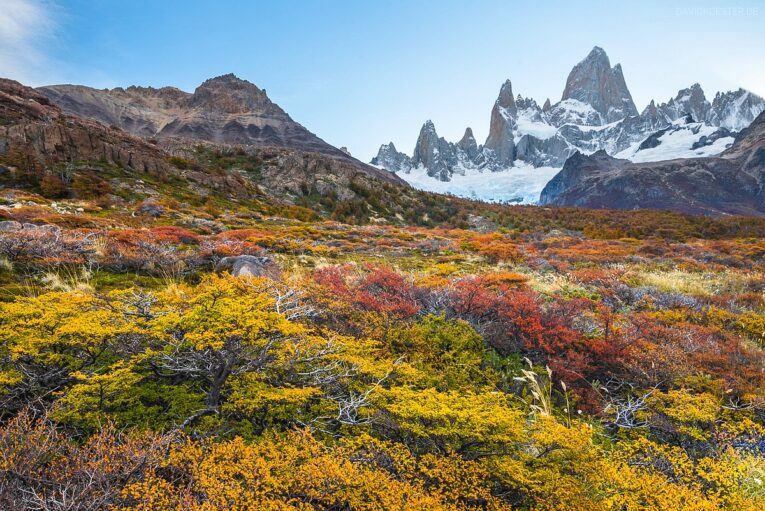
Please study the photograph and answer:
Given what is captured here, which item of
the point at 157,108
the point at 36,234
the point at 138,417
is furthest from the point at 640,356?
the point at 157,108

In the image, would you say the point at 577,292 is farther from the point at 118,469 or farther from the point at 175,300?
the point at 118,469

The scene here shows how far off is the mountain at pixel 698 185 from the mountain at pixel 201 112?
93019mm

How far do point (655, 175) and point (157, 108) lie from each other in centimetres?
15279

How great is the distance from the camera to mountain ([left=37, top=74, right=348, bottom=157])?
90312 millimetres

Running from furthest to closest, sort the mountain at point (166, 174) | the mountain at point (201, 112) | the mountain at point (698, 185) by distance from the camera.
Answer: the mountain at point (698, 185) → the mountain at point (201, 112) → the mountain at point (166, 174)

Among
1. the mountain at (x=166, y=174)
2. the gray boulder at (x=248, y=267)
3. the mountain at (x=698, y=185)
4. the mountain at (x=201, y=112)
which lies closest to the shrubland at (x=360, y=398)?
the gray boulder at (x=248, y=267)

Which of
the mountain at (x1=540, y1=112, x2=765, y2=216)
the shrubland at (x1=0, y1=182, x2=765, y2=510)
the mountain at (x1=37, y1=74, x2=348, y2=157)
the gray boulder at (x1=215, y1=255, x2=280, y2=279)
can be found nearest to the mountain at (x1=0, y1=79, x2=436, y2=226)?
the gray boulder at (x1=215, y1=255, x2=280, y2=279)

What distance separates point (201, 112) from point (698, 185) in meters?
149

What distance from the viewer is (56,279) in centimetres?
785

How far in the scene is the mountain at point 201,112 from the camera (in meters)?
90.3

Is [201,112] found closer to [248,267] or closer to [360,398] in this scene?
[248,267]

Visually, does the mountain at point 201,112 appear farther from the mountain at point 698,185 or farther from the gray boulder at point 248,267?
the mountain at point 698,185

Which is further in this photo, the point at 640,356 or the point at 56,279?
the point at 56,279

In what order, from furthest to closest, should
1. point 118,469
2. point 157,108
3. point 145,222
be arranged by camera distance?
point 157,108 → point 145,222 → point 118,469
